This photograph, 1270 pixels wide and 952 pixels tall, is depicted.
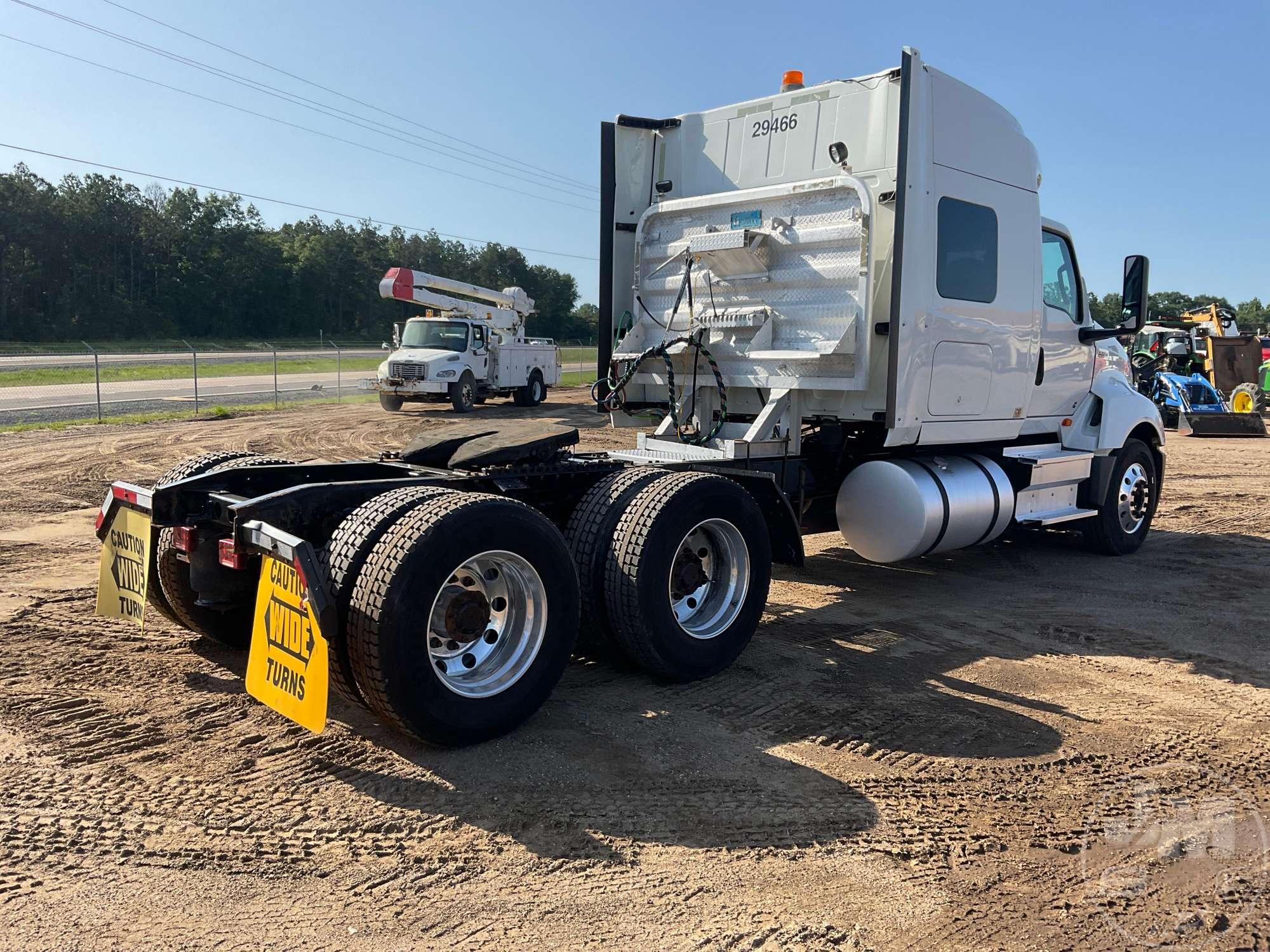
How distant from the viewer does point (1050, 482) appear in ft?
26.8

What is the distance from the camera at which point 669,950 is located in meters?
2.82

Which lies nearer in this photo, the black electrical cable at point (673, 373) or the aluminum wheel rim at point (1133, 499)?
the black electrical cable at point (673, 373)

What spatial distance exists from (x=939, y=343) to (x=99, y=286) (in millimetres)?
69729

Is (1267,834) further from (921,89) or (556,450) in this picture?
(921,89)

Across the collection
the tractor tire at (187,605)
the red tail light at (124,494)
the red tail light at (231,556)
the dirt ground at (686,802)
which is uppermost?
the red tail light at (124,494)

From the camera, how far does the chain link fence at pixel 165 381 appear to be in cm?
2105

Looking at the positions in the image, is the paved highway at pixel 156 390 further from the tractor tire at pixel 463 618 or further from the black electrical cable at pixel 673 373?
the tractor tire at pixel 463 618

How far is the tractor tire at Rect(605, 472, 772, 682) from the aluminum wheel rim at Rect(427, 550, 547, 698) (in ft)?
1.96

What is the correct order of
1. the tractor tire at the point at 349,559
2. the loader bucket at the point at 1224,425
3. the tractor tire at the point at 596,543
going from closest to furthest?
1. the tractor tire at the point at 349,559
2. the tractor tire at the point at 596,543
3. the loader bucket at the point at 1224,425

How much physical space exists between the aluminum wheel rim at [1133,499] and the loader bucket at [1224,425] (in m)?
13.0

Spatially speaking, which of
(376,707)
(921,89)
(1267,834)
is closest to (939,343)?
(921,89)

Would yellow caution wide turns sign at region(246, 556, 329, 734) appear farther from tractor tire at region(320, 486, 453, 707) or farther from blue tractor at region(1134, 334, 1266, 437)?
blue tractor at region(1134, 334, 1266, 437)

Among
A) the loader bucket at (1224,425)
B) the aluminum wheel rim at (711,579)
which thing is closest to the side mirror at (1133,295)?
the aluminum wheel rim at (711,579)

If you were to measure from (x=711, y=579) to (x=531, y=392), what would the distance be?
22559mm
